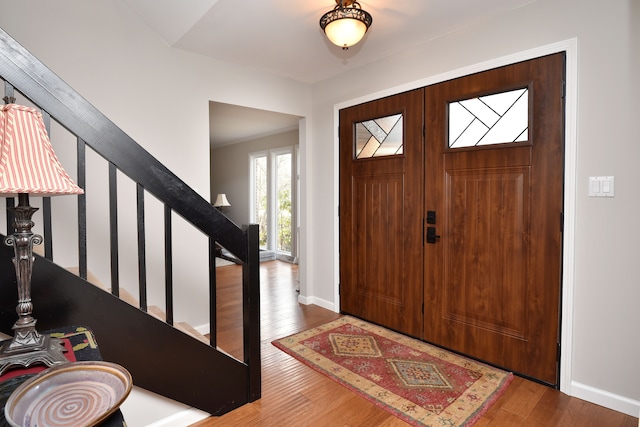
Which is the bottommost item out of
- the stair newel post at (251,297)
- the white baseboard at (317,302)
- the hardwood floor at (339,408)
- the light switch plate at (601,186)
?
the hardwood floor at (339,408)

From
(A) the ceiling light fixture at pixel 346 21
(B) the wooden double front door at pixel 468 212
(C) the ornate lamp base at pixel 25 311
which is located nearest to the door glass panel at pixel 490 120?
(B) the wooden double front door at pixel 468 212

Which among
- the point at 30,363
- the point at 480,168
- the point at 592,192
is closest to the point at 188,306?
the point at 30,363

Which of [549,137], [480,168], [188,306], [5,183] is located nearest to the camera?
[5,183]

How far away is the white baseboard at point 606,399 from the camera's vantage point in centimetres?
199

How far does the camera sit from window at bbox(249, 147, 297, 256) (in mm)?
6551

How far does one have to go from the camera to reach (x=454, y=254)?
2.75 metres

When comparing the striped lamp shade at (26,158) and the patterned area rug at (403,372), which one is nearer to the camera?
the striped lamp shade at (26,158)

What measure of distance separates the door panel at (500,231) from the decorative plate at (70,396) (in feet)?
7.85

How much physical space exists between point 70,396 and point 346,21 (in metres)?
2.18

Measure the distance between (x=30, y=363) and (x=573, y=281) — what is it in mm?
2685

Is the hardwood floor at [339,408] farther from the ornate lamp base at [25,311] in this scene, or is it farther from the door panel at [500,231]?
the ornate lamp base at [25,311]

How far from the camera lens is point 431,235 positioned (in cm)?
288

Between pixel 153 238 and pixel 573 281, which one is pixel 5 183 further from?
pixel 573 281

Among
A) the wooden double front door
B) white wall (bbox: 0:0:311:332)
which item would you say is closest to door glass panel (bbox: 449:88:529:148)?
the wooden double front door
